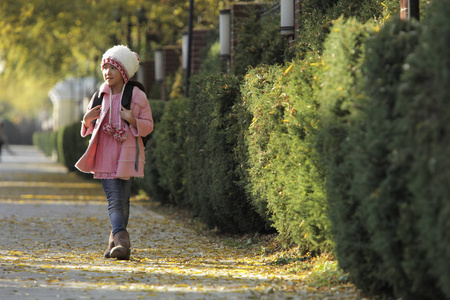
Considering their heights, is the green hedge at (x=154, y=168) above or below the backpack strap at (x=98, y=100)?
below

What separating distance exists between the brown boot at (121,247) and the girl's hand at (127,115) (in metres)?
1.00

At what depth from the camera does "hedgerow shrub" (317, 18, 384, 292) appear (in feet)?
17.4

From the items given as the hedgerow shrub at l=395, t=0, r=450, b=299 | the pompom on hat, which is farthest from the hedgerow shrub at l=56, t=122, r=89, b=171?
the hedgerow shrub at l=395, t=0, r=450, b=299

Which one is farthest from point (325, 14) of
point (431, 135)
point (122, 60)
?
point (431, 135)

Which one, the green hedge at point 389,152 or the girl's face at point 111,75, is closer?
the green hedge at point 389,152

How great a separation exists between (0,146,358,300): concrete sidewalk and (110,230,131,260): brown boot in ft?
0.28

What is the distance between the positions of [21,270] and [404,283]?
10.9ft

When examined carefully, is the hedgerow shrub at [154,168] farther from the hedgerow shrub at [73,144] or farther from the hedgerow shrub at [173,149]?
the hedgerow shrub at [73,144]

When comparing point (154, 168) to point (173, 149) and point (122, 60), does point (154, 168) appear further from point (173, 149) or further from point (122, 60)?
point (122, 60)

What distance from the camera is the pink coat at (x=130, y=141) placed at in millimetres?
7645

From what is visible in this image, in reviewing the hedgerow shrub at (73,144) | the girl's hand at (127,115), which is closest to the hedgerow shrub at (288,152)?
the girl's hand at (127,115)

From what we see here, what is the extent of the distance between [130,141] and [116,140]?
0.13m

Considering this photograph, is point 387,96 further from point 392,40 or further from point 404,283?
point 404,283

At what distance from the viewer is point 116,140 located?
25.3 feet
